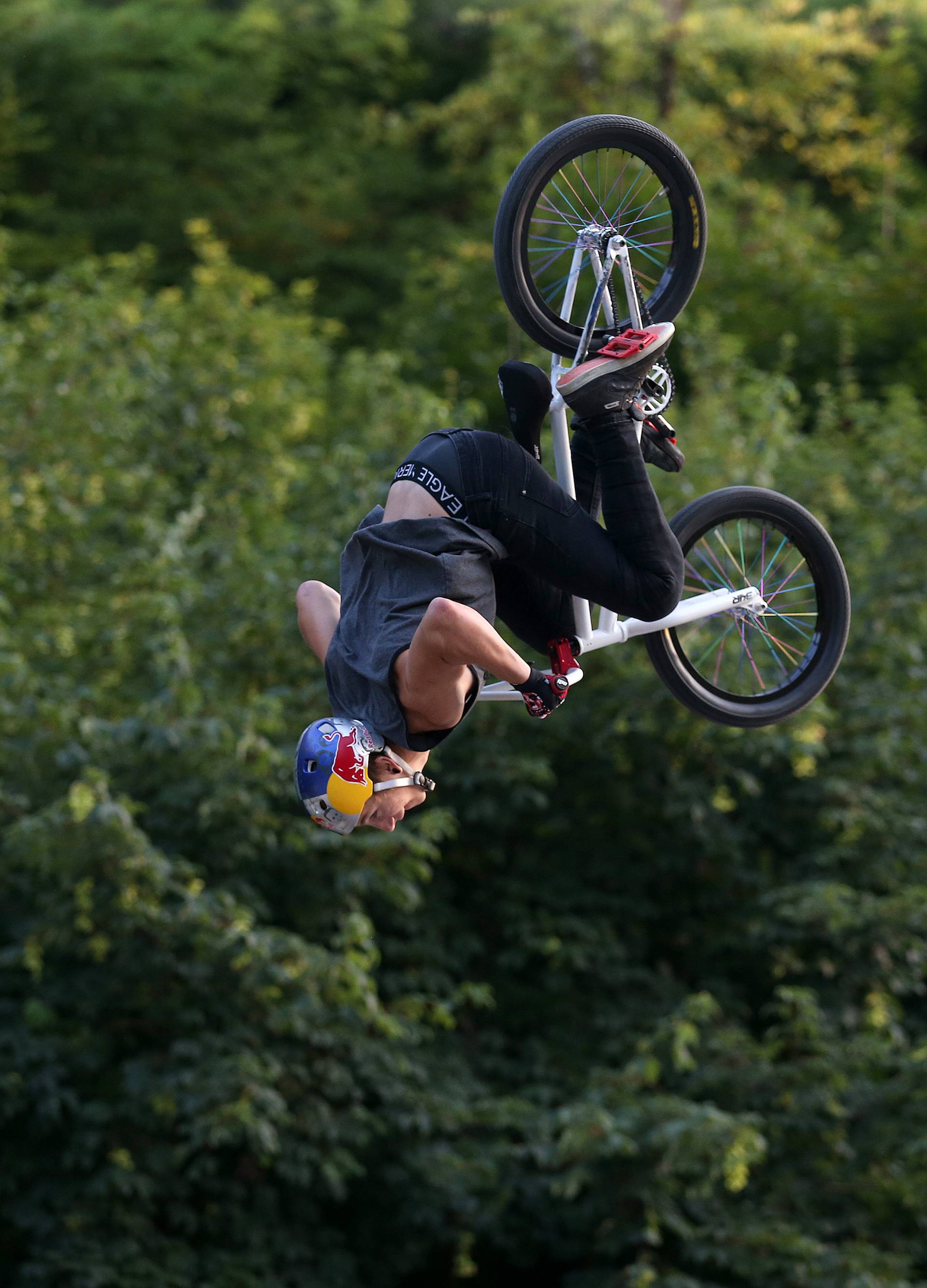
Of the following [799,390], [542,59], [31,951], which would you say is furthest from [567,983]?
[542,59]

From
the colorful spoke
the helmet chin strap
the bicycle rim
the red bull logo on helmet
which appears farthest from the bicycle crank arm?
the bicycle rim

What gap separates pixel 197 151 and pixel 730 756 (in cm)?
1202

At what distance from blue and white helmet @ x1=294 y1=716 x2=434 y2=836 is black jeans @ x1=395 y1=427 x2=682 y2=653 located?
0.52 m

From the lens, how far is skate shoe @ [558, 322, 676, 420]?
3.35 meters

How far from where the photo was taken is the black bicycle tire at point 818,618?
3816 millimetres

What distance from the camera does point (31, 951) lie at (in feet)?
25.9

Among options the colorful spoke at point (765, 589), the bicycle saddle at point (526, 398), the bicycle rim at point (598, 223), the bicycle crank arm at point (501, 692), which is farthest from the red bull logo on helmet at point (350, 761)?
the bicycle rim at point (598, 223)

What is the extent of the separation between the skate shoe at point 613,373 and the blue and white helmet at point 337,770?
86 cm

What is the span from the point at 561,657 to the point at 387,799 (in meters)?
0.52

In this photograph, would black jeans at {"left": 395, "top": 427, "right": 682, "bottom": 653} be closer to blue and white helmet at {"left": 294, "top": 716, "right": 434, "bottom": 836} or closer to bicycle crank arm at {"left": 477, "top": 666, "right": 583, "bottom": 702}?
bicycle crank arm at {"left": 477, "top": 666, "right": 583, "bottom": 702}

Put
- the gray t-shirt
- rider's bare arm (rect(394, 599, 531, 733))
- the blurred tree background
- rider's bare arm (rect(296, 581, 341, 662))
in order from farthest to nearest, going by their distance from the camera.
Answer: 1. the blurred tree background
2. rider's bare arm (rect(296, 581, 341, 662))
3. the gray t-shirt
4. rider's bare arm (rect(394, 599, 531, 733))

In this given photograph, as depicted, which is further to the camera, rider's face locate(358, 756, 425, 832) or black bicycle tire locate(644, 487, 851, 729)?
black bicycle tire locate(644, 487, 851, 729)

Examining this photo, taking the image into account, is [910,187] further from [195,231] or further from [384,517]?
[384,517]

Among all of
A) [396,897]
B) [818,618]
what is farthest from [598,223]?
[396,897]
